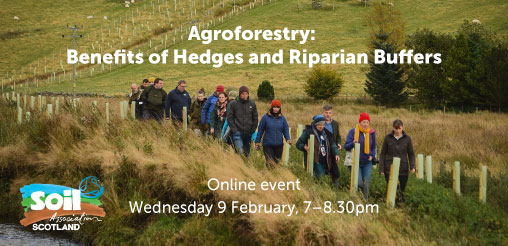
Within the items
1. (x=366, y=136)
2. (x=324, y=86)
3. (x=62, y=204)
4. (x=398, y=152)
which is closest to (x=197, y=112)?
(x=62, y=204)

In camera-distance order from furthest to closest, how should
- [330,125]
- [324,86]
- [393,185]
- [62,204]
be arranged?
[324,86]
[62,204]
[330,125]
[393,185]

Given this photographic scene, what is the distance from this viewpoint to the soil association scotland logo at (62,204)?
33.6ft

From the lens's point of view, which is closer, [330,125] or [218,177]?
[218,177]

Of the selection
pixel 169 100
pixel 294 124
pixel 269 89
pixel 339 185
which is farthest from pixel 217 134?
pixel 269 89

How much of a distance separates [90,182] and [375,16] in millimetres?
57699

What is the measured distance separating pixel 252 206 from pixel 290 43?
245 ft

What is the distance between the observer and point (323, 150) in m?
9.51

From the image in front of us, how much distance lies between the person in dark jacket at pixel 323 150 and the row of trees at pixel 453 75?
3080 cm

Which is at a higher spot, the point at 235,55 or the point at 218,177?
the point at 235,55

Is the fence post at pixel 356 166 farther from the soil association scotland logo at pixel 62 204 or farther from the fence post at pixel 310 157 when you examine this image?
the soil association scotland logo at pixel 62 204

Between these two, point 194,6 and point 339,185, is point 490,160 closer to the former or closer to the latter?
point 339,185

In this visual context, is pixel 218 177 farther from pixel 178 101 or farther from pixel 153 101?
pixel 153 101

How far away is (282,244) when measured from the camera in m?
7.70

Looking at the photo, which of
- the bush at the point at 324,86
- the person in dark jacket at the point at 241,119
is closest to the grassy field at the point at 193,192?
the person in dark jacket at the point at 241,119
